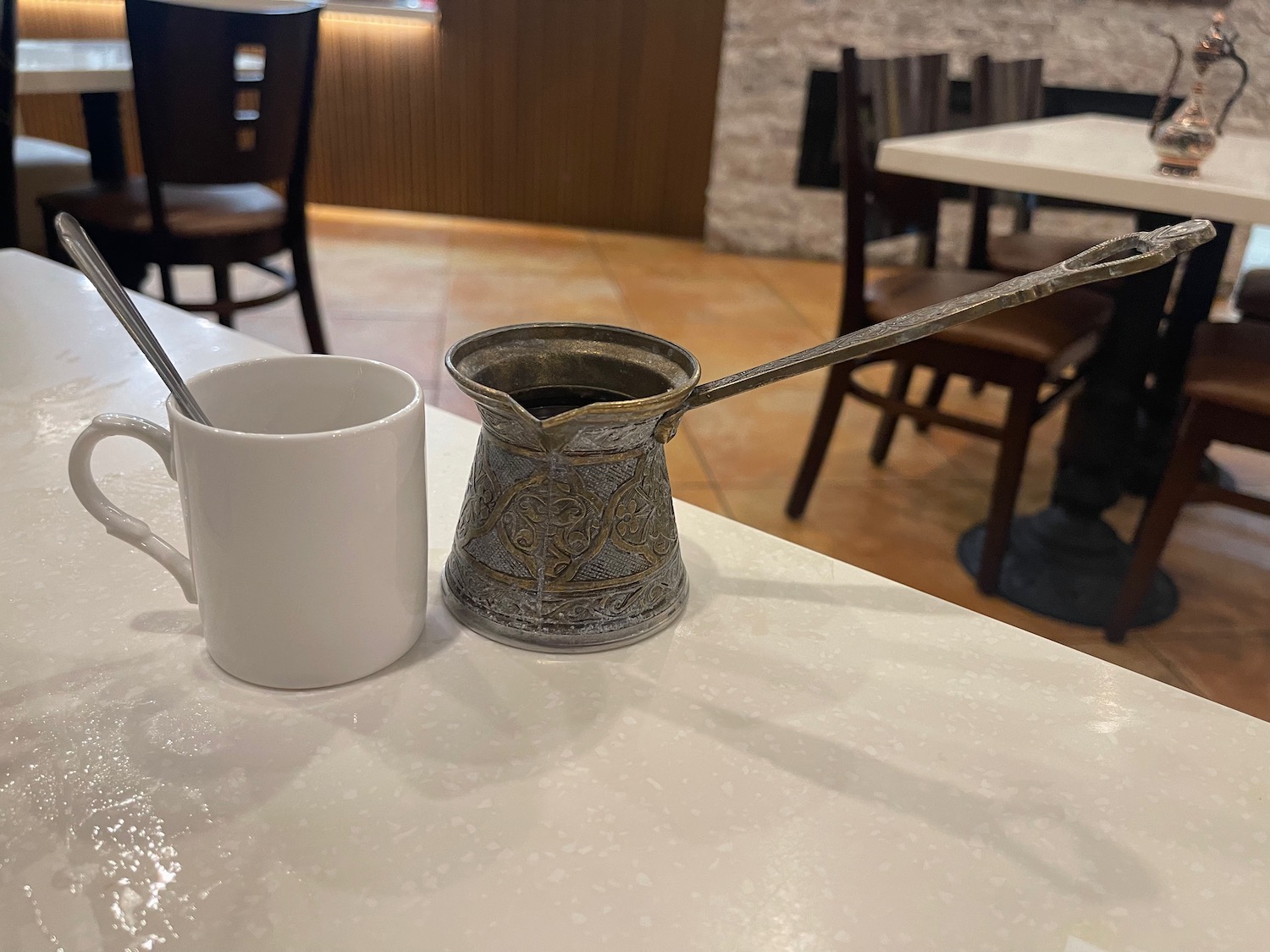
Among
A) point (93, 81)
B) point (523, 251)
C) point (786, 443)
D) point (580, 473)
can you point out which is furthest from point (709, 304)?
point (580, 473)

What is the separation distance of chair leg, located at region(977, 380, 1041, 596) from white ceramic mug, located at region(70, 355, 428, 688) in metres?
1.34

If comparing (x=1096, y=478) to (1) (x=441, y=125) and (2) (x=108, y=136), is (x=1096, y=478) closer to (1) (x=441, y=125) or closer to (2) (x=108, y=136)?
(2) (x=108, y=136)

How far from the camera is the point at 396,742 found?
401mm

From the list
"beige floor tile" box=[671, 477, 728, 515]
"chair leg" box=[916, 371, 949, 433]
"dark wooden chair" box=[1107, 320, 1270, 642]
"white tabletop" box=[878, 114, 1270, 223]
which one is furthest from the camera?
"chair leg" box=[916, 371, 949, 433]

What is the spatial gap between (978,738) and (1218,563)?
1790 millimetres

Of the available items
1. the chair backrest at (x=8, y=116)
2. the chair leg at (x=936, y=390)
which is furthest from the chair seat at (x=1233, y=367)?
the chair backrest at (x=8, y=116)

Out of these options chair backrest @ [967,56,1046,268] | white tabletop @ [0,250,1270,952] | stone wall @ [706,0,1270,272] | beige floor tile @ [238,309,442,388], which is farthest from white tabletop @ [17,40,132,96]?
stone wall @ [706,0,1270,272]

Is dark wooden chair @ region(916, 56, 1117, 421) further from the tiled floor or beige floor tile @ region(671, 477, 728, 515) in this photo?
beige floor tile @ region(671, 477, 728, 515)

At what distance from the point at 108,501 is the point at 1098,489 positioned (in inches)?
67.1

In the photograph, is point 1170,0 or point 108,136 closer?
point 108,136

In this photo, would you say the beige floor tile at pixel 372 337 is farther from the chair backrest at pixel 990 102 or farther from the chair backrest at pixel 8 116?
the chair backrest at pixel 990 102

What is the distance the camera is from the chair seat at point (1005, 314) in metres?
1.54

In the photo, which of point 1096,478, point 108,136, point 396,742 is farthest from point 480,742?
point 108,136

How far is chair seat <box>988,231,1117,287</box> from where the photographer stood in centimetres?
209
